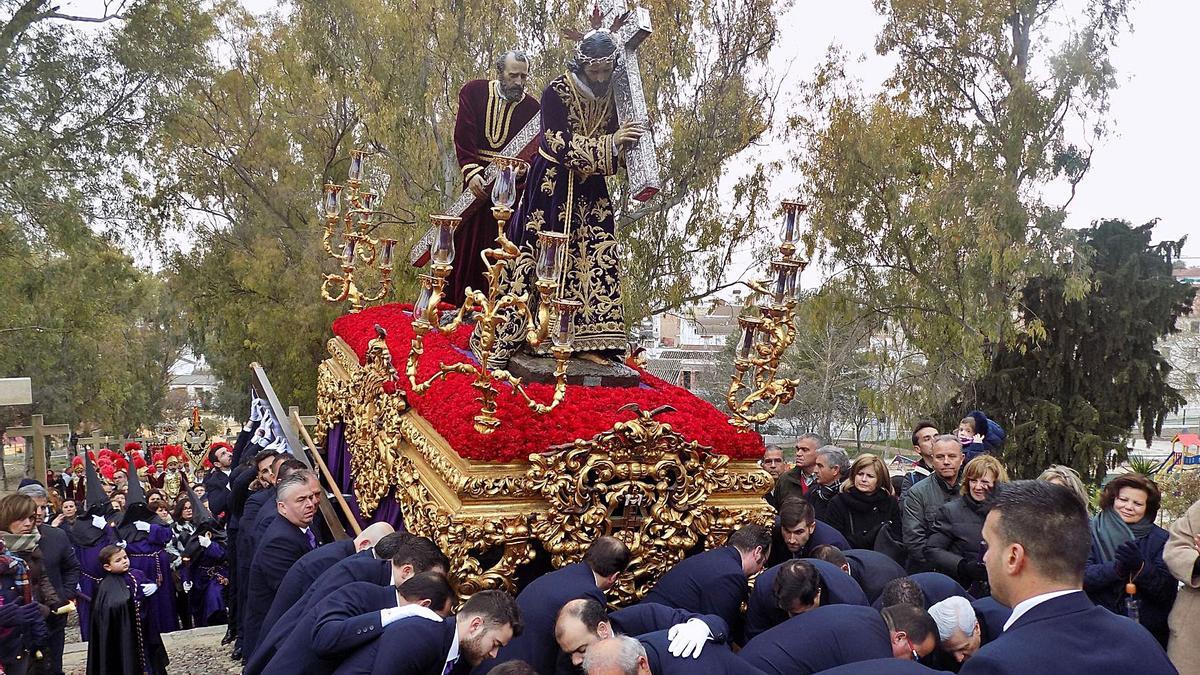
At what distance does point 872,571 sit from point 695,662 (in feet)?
4.90

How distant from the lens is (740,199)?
1336 centimetres

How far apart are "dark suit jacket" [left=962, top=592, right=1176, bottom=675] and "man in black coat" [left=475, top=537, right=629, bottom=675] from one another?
Result: 154 cm

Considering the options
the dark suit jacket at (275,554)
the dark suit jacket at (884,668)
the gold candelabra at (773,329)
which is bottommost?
the dark suit jacket at (275,554)

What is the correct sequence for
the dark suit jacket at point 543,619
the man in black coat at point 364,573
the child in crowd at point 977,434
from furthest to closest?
the child in crowd at point 977,434 < the man in black coat at point 364,573 < the dark suit jacket at point 543,619

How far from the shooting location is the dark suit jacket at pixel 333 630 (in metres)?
3.10

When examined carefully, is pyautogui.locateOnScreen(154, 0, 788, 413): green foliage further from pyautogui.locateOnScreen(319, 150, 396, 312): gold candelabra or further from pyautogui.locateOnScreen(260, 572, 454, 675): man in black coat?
pyautogui.locateOnScreen(260, 572, 454, 675): man in black coat

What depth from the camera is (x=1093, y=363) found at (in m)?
14.7

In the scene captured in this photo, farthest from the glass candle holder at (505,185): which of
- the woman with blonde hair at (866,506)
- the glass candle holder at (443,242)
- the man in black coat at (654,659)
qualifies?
the woman with blonde hair at (866,506)

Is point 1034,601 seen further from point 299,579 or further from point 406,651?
point 299,579

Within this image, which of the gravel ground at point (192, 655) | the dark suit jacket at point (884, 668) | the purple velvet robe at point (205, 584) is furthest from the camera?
the purple velvet robe at point (205, 584)

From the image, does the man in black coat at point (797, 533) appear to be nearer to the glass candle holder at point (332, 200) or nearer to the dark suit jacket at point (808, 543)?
the dark suit jacket at point (808, 543)

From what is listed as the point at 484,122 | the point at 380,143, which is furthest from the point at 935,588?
the point at 380,143

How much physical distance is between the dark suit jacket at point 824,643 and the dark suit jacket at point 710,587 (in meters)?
0.50

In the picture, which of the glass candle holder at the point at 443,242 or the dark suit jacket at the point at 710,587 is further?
the glass candle holder at the point at 443,242
